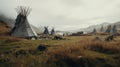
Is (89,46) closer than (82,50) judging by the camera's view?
No

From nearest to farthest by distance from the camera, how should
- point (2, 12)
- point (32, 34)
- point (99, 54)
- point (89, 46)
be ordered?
point (99, 54) < point (89, 46) < point (32, 34) < point (2, 12)

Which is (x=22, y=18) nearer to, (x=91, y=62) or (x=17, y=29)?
(x=17, y=29)

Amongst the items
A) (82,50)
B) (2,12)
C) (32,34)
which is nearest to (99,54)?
(82,50)

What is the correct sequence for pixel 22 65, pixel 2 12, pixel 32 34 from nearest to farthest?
1. pixel 22 65
2. pixel 32 34
3. pixel 2 12

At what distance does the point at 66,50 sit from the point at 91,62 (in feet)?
7.97

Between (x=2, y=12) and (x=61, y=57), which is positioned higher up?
(x=2, y=12)

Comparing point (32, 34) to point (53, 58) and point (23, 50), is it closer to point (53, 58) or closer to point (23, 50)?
point (23, 50)

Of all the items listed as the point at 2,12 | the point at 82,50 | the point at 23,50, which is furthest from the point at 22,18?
the point at 2,12

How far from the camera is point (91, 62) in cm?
2005

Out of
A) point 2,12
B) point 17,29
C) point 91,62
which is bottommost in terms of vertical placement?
point 91,62

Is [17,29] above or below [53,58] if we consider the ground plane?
above

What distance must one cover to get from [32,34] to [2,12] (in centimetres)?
14114

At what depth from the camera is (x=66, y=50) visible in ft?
69.1

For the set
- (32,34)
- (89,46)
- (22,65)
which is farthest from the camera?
(32,34)
